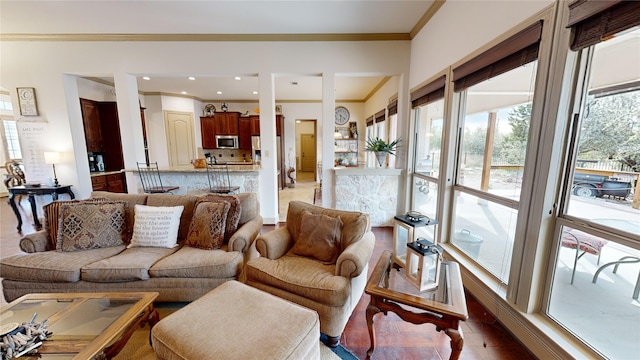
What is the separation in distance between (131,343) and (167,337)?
839mm

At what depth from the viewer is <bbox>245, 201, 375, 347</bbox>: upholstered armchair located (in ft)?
5.14

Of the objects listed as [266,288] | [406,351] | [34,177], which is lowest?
[406,351]

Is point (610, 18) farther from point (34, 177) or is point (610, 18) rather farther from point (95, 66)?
point (34, 177)

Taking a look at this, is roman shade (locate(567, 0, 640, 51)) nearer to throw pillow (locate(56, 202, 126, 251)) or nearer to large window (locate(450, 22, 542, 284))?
large window (locate(450, 22, 542, 284))

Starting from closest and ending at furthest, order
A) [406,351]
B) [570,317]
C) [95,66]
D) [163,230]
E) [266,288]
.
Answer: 1. [570,317]
2. [406,351]
3. [266,288]
4. [163,230]
5. [95,66]

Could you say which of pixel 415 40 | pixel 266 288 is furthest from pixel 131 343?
pixel 415 40

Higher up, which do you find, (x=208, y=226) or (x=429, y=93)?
(x=429, y=93)

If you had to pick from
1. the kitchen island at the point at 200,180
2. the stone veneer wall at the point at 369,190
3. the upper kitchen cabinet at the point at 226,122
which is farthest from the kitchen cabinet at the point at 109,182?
the stone veneer wall at the point at 369,190

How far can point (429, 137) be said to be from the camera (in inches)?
131

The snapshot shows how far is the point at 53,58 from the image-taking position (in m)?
3.63

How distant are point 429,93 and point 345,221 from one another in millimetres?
2164

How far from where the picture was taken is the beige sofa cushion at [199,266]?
1.86m

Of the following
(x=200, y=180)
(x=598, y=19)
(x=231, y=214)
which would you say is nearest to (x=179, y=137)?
(x=200, y=180)

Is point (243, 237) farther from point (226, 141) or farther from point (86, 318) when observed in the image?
point (226, 141)
